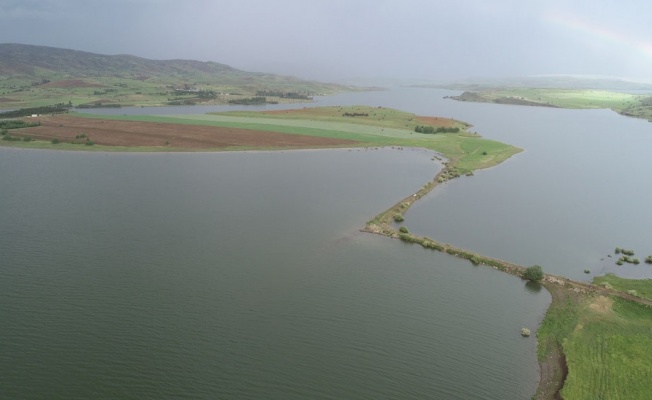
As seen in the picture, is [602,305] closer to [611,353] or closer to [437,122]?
[611,353]

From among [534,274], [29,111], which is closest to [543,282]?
[534,274]

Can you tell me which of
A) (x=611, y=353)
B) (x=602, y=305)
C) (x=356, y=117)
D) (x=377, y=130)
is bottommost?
(x=611, y=353)

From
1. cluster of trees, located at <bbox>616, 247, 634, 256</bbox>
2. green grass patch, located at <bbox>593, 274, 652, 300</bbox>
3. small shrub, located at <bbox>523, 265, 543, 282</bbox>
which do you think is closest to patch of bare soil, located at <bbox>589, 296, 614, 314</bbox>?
green grass patch, located at <bbox>593, 274, 652, 300</bbox>

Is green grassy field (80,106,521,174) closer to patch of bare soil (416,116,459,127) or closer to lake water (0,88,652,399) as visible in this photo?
patch of bare soil (416,116,459,127)

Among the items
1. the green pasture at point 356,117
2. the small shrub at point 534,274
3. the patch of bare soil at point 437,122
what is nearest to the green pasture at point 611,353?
the small shrub at point 534,274

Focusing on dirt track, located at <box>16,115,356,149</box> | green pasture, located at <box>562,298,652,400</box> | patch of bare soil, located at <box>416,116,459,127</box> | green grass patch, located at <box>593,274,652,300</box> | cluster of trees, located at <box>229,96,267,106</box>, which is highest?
cluster of trees, located at <box>229,96,267,106</box>

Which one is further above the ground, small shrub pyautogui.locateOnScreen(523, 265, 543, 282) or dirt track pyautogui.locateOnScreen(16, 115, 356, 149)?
dirt track pyautogui.locateOnScreen(16, 115, 356, 149)
